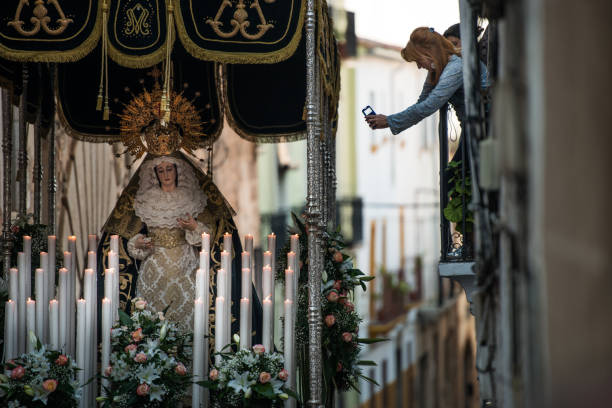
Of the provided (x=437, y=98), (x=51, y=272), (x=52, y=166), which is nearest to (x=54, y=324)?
(x=51, y=272)

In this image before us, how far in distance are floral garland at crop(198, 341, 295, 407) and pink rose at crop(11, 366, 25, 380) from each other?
1081mm

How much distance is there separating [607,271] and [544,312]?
27 cm

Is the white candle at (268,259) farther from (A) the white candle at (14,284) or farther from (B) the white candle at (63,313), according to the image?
(A) the white candle at (14,284)

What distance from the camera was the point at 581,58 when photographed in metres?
3.61

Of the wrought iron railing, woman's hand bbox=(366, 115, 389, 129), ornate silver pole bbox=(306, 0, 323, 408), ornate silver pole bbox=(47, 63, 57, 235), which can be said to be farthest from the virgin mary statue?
the wrought iron railing

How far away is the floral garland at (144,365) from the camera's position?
6.59 metres

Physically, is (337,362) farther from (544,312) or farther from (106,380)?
(544,312)

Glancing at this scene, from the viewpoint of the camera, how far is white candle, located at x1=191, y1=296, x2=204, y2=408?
22.4 feet

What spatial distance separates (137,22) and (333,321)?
95.2 inches

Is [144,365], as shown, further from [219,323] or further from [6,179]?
[6,179]

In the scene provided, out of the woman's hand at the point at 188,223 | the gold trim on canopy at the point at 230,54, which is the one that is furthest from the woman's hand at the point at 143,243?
the gold trim on canopy at the point at 230,54

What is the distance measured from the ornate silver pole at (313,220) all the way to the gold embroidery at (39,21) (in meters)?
1.64

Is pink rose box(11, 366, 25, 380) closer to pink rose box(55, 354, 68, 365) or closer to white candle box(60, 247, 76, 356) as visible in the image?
pink rose box(55, 354, 68, 365)

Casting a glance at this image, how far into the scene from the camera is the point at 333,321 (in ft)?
24.0
